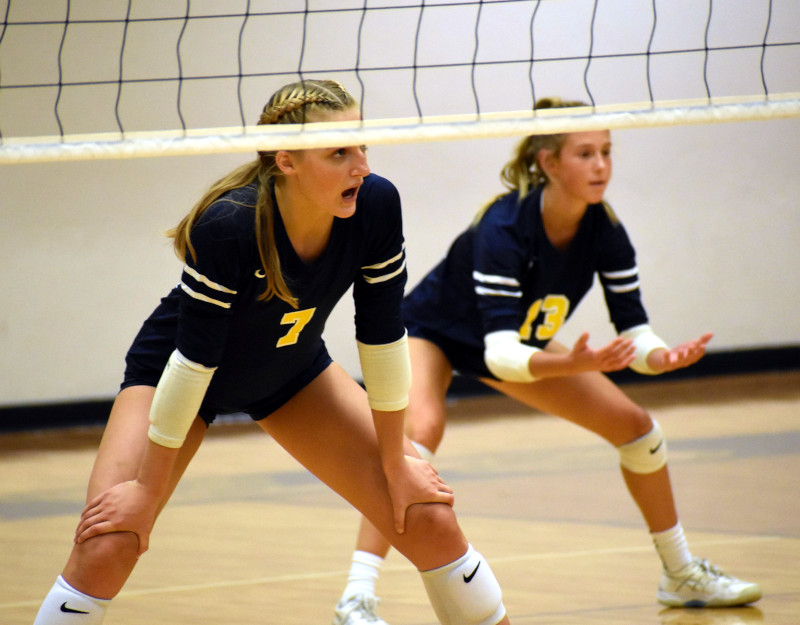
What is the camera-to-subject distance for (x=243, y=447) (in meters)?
5.84

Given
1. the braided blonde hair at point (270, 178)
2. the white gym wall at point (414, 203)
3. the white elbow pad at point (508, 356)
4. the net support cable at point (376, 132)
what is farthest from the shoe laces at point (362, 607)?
the white gym wall at point (414, 203)

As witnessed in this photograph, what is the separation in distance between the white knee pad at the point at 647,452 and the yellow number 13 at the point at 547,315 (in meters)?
0.42

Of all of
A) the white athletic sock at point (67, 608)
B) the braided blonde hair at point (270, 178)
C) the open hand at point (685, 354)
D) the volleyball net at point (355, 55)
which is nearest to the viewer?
the white athletic sock at point (67, 608)

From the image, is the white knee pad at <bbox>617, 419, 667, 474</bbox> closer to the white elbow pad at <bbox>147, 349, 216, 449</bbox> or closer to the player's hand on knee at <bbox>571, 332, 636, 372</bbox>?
the player's hand on knee at <bbox>571, 332, 636, 372</bbox>

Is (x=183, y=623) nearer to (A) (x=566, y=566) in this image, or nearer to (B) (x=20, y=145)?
(A) (x=566, y=566)

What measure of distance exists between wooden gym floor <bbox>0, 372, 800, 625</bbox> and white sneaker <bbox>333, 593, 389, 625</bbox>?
0.15 metres

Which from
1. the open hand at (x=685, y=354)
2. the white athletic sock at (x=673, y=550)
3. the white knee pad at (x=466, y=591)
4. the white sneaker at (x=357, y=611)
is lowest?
the white sneaker at (x=357, y=611)

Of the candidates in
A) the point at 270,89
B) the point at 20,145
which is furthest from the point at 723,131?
the point at 20,145

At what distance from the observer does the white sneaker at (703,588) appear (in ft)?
9.49

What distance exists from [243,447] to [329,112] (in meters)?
4.06

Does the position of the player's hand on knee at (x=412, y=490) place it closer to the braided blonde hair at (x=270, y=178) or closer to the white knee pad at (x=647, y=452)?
the braided blonde hair at (x=270, y=178)

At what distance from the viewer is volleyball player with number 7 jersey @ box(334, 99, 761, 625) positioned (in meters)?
2.90

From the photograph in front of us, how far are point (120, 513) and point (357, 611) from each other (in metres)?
1.08

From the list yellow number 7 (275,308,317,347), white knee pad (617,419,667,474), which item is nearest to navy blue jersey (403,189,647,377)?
white knee pad (617,419,667,474)
